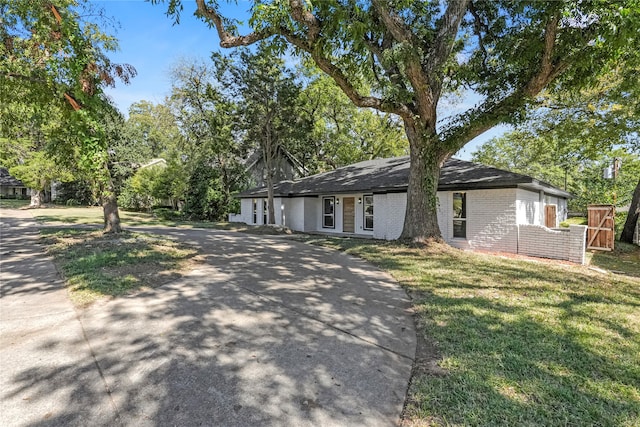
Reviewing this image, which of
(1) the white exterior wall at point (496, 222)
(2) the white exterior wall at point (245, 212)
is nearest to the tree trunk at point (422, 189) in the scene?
(1) the white exterior wall at point (496, 222)

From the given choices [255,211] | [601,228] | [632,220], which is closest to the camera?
[601,228]

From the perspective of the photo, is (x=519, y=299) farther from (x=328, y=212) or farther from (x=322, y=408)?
(x=328, y=212)

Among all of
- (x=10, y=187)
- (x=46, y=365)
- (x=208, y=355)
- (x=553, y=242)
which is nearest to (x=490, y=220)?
(x=553, y=242)

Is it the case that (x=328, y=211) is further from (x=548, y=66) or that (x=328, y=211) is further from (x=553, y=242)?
(x=548, y=66)

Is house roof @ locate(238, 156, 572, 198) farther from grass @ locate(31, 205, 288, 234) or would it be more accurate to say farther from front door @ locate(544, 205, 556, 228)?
grass @ locate(31, 205, 288, 234)

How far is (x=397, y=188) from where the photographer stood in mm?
13297

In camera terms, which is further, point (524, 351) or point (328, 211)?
point (328, 211)

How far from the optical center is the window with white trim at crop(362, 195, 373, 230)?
15577 millimetres

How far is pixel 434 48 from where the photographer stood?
921 cm

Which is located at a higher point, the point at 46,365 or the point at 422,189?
the point at 422,189

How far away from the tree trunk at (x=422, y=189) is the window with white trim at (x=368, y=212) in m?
5.24

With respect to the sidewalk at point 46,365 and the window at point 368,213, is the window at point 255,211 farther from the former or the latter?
the sidewalk at point 46,365

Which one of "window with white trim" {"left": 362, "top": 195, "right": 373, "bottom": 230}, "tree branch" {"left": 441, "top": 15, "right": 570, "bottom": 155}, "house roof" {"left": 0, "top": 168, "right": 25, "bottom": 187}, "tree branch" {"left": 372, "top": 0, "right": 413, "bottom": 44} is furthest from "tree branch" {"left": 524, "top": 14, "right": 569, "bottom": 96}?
"house roof" {"left": 0, "top": 168, "right": 25, "bottom": 187}

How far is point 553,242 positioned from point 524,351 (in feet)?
27.4
